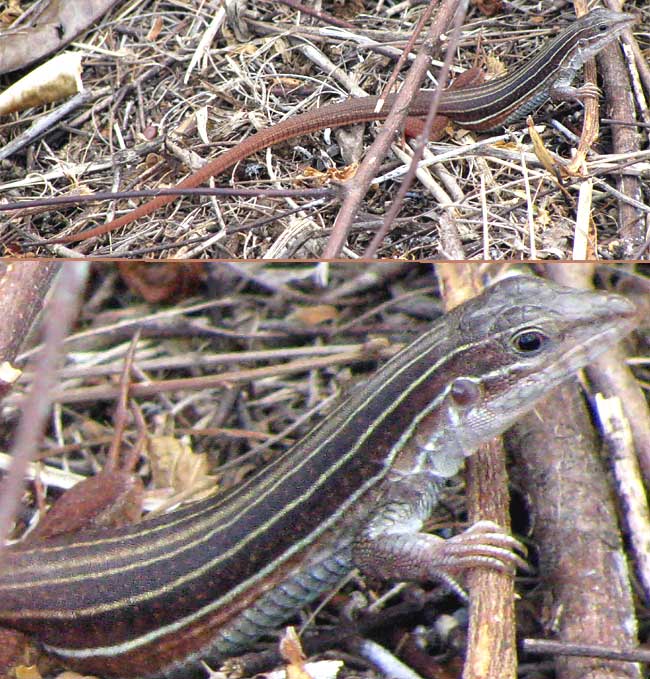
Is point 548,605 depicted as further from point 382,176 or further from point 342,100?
point 342,100

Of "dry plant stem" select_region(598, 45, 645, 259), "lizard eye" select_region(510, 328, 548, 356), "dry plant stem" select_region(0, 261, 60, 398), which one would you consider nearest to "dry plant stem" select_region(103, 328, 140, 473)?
"dry plant stem" select_region(0, 261, 60, 398)

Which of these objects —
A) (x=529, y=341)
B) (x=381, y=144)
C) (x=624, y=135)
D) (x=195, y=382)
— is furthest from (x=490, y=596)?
(x=624, y=135)

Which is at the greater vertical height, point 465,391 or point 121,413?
point 121,413

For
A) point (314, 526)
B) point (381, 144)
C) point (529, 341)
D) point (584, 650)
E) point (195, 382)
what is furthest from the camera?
point (195, 382)

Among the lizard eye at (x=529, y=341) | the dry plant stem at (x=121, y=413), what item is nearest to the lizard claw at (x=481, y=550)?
the lizard eye at (x=529, y=341)

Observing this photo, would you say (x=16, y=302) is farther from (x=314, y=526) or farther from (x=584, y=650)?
(x=584, y=650)

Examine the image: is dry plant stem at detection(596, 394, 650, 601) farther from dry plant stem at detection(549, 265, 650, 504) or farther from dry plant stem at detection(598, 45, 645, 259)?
dry plant stem at detection(598, 45, 645, 259)
